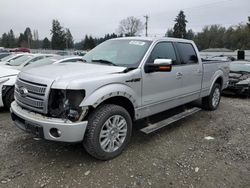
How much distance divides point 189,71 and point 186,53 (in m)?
0.42

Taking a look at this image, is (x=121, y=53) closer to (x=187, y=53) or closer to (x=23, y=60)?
(x=187, y=53)

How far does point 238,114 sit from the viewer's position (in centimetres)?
583

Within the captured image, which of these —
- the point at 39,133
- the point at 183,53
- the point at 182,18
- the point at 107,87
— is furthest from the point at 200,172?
the point at 182,18

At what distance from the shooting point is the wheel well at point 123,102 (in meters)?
3.22

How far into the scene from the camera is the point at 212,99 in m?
5.89

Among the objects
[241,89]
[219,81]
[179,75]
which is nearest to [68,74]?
[179,75]

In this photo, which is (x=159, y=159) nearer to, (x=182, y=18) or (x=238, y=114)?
(x=238, y=114)

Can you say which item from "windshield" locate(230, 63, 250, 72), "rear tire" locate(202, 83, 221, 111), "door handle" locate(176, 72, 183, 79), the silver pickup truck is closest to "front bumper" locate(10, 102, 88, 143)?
the silver pickup truck

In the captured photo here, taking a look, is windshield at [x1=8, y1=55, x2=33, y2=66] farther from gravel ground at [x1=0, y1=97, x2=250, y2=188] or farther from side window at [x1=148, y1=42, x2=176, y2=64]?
side window at [x1=148, y1=42, x2=176, y2=64]

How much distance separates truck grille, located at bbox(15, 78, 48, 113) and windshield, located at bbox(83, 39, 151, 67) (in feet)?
4.28

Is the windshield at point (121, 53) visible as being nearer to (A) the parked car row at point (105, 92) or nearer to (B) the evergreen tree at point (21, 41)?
(A) the parked car row at point (105, 92)

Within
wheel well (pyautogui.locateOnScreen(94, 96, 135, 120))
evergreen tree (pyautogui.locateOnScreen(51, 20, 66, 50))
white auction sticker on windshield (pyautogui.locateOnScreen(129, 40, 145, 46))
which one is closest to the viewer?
wheel well (pyautogui.locateOnScreen(94, 96, 135, 120))

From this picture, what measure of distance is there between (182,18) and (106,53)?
5969 centimetres

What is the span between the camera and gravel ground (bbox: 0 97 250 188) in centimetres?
278
